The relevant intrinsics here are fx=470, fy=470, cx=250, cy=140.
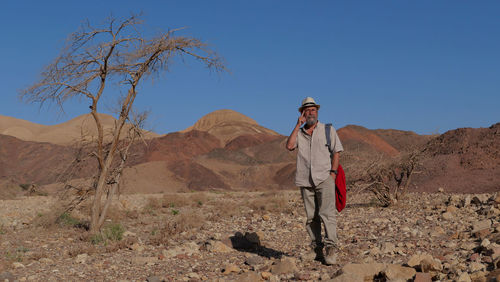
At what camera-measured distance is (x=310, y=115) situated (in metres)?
5.94

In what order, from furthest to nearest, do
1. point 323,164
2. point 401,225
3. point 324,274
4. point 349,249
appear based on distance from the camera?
1. point 401,225
2. point 349,249
3. point 323,164
4. point 324,274

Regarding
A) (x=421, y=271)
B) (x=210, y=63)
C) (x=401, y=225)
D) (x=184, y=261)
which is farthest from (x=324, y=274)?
(x=210, y=63)

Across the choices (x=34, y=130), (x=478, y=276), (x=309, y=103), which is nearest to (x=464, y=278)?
(x=478, y=276)

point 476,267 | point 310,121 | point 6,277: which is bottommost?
point 6,277

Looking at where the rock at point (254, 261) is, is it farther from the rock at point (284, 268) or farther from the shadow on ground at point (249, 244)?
the shadow on ground at point (249, 244)

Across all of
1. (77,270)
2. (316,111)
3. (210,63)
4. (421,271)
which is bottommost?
(77,270)

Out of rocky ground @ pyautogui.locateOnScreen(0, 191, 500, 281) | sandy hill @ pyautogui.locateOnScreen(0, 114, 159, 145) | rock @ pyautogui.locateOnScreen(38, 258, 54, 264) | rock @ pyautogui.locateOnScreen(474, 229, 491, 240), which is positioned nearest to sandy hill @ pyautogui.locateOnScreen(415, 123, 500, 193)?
rocky ground @ pyautogui.locateOnScreen(0, 191, 500, 281)

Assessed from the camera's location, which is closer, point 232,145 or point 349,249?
point 349,249

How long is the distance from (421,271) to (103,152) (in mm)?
7059

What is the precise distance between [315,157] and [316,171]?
0.18 metres

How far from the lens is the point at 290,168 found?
123ft

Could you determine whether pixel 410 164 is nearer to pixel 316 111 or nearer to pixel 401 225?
pixel 401 225

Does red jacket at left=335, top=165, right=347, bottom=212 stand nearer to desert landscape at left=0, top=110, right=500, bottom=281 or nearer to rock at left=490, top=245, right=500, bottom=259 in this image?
desert landscape at left=0, top=110, right=500, bottom=281

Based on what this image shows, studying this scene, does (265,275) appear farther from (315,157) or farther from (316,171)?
(315,157)
